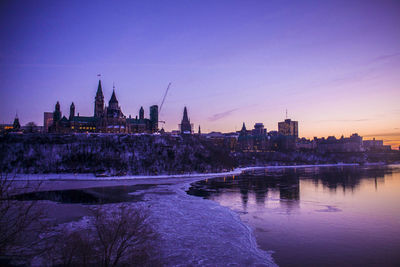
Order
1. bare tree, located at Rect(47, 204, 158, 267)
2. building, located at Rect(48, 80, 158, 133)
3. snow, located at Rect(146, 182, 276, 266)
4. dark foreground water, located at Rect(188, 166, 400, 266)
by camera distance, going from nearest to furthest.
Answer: bare tree, located at Rect(47, 204, 158, 267) → snow, located at Rect(146, 182, 276, 266) → dark foreground water, located at Rect(188, 166, 400, 266) → building, located at Rect(48, 80, 158, 133)

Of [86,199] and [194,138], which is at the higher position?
[194,138]

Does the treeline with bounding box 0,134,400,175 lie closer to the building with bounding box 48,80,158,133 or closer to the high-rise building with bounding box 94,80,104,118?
the building with bounding box 48,80,158,133

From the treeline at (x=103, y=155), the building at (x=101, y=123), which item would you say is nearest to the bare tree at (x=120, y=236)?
the treeline at (x=103, y=155)

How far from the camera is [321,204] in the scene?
40531 mm

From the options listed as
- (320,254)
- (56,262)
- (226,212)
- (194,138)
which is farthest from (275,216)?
(194,138)

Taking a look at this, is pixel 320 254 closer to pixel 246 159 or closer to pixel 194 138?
pixel 194 138

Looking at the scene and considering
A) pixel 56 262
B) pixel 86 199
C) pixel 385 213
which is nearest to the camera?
pixel 56 262

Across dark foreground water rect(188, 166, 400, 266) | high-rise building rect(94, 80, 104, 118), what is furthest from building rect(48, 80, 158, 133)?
dark foreground water rect(188, 166, 400, 266)

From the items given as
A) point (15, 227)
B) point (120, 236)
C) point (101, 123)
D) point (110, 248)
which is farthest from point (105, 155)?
point (110, 248)

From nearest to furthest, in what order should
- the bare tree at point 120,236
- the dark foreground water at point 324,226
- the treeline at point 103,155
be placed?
the bare tree at point 120,236
the dark foreground water at point 324,226
the treeline at point 103,155

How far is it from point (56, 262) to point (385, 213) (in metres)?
39.5

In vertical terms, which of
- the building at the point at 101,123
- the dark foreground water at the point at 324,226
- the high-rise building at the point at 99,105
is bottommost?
the dark foreground water at the point at 324,226

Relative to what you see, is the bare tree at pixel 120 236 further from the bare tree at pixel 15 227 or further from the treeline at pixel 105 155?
the treeline at pixel 105 155

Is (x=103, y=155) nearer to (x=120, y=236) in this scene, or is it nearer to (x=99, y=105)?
(x=99, y=105)
